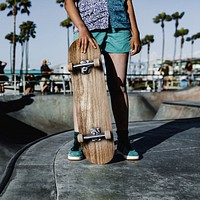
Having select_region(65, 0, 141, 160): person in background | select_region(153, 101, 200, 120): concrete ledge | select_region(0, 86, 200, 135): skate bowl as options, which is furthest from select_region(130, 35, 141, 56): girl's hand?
select_region(0, 86, 200, 135): skate bowl

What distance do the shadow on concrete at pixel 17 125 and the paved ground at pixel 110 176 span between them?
695 cm

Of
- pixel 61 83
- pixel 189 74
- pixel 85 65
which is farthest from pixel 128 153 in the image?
pixel 61 83

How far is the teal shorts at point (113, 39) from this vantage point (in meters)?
2.64

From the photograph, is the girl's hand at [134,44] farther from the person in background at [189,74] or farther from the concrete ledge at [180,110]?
the person in background at [189,74]

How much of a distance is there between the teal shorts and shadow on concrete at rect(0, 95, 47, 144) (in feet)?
24.2

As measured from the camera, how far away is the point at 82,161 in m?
2.67

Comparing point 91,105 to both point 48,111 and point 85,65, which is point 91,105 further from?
point 48,111

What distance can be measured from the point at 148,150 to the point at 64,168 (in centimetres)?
102

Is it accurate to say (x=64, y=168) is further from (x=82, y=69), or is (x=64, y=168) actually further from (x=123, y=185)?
(x=82, y=69)

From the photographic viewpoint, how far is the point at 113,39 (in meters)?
2.65

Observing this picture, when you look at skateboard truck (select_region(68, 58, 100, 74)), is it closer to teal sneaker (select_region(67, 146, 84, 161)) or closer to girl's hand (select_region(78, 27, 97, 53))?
girl's hand (select_region(78, 27, 97, 53))

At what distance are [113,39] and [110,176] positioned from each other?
1122 mm

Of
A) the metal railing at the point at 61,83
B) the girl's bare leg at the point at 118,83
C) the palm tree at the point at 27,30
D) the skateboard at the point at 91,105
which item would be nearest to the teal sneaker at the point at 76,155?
the skateboard at the point at 91,105

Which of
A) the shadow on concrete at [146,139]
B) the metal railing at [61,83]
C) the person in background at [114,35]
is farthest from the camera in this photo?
the metal railing at [61,83]
